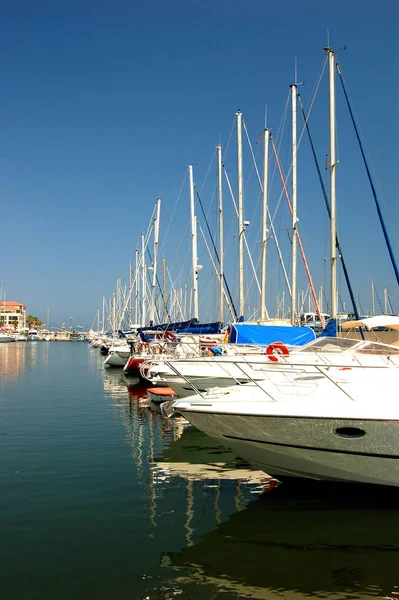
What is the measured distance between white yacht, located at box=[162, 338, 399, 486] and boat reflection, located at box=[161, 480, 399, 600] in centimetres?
50

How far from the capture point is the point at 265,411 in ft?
25.9

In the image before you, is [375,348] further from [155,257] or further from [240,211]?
[155,257]

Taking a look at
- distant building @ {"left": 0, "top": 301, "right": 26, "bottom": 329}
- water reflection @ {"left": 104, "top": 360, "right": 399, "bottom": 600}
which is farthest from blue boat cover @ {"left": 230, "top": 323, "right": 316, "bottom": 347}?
distant building @ {"left": 0, "top": 301, "right": 26, "bottom": 329}

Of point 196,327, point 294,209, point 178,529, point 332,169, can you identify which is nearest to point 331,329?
point 332,169

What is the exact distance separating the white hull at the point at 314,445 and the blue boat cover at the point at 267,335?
9689 mm

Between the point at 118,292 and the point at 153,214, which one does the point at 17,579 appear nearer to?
the point at 153,214

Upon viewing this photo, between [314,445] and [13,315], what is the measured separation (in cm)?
18529

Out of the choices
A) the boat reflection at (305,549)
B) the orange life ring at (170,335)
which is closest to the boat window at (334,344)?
the boat reflection at (305,549)

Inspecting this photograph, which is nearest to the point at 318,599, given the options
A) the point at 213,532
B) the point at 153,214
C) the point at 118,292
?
the point at 213,532

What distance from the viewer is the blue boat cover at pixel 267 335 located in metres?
18.0

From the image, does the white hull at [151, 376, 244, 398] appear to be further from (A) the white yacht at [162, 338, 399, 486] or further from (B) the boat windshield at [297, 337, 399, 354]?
(A) the white yacht at [162, 338, 399, 486]

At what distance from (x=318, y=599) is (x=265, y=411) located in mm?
2845

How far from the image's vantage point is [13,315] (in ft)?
595

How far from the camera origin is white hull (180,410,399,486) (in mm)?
7508
